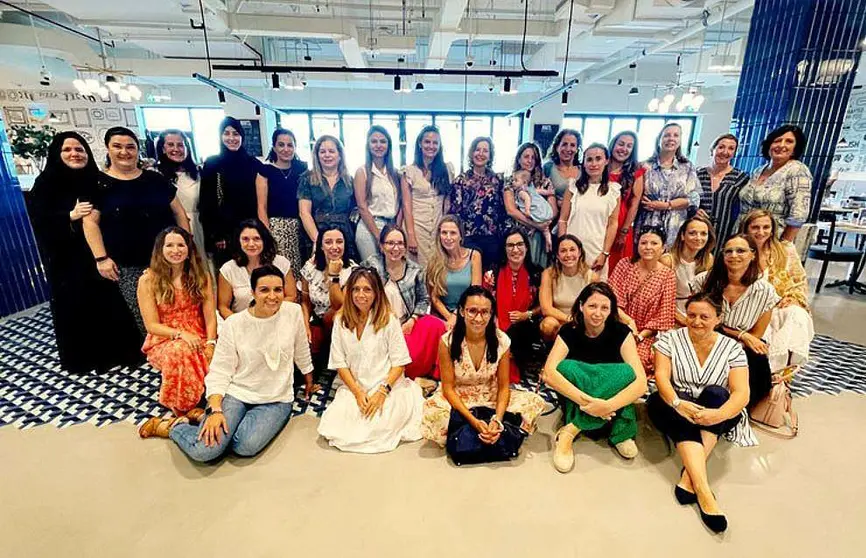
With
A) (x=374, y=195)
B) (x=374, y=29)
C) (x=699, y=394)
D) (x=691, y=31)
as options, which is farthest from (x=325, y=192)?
(x=691, y=31)

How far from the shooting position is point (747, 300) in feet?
8.11

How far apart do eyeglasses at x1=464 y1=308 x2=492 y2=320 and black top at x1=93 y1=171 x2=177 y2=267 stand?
231 centimetres

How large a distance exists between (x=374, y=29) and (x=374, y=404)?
7239 mm

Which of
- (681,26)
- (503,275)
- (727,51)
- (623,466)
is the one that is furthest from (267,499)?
(727,51)

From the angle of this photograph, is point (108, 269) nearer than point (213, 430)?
No

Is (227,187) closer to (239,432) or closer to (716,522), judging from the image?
(239,432)

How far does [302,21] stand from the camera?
600cm

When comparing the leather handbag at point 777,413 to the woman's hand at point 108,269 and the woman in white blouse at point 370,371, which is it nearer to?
the woman in white blouse at point 370,371

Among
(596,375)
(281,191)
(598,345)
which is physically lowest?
(596,375)

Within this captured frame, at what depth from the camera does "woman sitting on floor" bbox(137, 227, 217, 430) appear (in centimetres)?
242

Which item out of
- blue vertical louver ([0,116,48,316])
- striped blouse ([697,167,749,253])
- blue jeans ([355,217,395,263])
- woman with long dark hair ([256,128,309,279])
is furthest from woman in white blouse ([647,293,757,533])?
blue vertical louver ([0,116,48,316])

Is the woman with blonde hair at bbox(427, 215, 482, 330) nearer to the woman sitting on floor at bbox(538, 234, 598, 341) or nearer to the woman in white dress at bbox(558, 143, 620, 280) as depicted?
the woman sitting on floor at bbox(538, 234, 598, 341)

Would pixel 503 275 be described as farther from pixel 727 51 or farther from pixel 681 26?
pixel 727 51

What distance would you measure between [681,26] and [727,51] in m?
1.52
